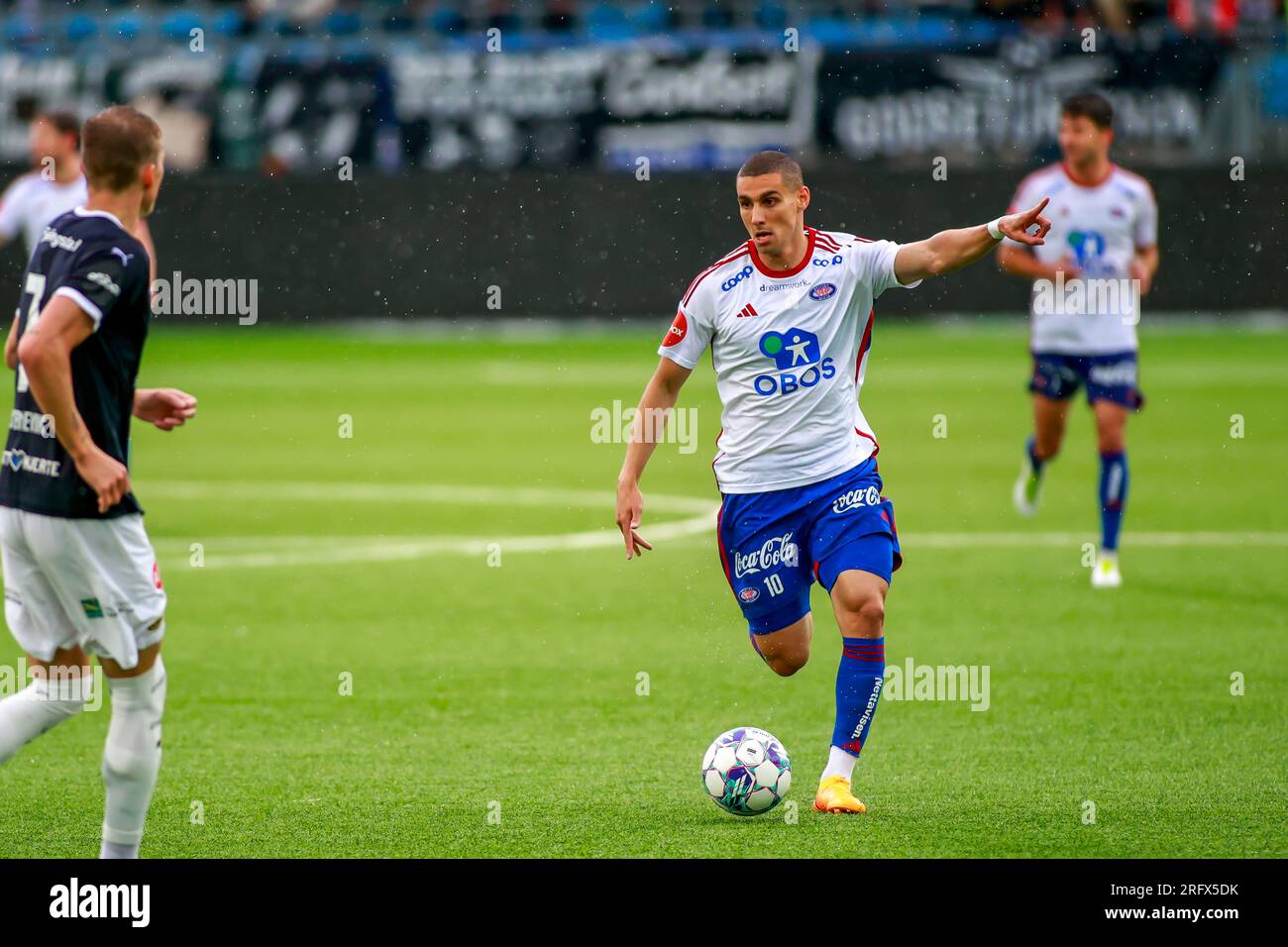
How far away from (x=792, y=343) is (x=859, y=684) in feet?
4.12

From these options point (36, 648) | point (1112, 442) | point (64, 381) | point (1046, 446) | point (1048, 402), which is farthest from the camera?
point (1046, 446)

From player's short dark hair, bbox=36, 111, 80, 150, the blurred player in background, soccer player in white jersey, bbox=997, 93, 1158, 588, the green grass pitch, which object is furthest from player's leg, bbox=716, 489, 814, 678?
the blurred player in background

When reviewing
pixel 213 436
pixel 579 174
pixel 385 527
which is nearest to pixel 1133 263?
pixel 385 527

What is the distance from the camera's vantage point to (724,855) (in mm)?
5941

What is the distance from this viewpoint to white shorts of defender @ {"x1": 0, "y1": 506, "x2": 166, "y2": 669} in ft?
17.5

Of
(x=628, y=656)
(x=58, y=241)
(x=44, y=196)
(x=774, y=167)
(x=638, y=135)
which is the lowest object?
(x=628, y=656)

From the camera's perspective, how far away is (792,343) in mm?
6949

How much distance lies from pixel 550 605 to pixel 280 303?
17.9 meters

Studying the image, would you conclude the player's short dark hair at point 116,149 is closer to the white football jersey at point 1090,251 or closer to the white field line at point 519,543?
the white field line at point 519,543

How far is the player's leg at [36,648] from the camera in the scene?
547cm

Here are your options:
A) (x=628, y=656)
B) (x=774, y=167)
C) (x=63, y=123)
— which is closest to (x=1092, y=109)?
(x=628, y=656)

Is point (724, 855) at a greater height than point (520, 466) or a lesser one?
lesser

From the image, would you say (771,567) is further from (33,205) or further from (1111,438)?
(33,205)

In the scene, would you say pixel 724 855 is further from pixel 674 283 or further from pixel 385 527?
pixel 674 283
